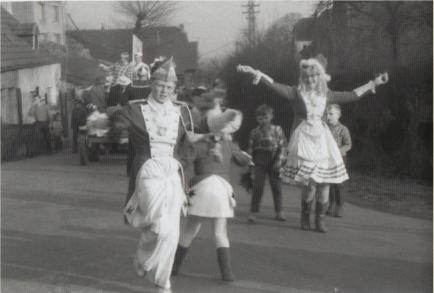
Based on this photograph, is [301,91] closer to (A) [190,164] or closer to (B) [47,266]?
(A) [190,164]

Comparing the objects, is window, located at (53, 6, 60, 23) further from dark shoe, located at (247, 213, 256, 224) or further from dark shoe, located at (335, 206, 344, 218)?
dark shoe, located at (247, 213, 256, 224)

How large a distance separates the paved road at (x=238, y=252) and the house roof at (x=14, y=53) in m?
12.0

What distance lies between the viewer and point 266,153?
9.02 meters

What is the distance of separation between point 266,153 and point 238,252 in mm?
2247

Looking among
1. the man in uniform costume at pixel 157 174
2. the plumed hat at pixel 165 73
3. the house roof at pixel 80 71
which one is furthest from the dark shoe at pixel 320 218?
the house roof at pixel 80 71

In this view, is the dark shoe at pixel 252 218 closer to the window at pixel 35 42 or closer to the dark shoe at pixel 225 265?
the dark shoe at pixel 225 265

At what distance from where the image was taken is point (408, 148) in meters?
12.9

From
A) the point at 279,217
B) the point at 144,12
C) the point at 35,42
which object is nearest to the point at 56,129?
the point at 144,12

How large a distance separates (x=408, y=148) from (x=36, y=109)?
11738 mm

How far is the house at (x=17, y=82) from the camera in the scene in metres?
20.8

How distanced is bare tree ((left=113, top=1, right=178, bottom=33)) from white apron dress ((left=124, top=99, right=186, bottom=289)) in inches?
284

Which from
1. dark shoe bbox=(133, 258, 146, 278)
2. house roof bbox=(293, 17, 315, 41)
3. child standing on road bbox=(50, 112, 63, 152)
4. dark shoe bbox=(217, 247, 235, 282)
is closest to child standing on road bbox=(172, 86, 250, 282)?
dark shoe bbox=(217, 247, 235, 282)

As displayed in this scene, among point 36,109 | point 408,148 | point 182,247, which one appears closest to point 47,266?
point 182,247

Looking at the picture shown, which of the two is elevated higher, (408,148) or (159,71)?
(159,71)
